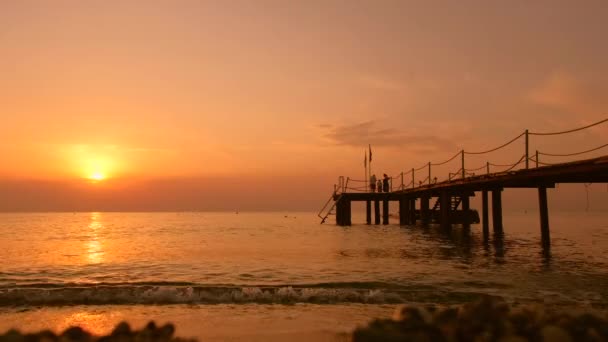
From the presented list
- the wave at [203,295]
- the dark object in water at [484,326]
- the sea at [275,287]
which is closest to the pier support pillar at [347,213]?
the sea at [275,287]

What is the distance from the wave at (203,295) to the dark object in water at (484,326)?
6.06 meters

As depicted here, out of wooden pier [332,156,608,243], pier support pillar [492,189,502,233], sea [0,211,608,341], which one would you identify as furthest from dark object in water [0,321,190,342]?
pier support pillar [492,189,502,233]

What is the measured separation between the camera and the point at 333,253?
23891 mm

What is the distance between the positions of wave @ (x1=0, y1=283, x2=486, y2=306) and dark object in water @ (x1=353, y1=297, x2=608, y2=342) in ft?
19.9

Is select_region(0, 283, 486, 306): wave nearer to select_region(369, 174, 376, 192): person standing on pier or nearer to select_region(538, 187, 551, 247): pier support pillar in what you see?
select_region(538, 187, 551, 247): pier support pillar

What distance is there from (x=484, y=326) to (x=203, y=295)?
28.1 feet

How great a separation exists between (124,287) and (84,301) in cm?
134

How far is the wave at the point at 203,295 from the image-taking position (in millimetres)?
12039

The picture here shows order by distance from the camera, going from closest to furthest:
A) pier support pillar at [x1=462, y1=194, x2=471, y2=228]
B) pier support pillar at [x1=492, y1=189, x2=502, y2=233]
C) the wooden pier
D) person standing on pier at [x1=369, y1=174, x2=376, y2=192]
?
the wooden pier < pier support pillar at [x1=492, y1=189, x2=502, y2=233] < pier support pillar at [x1=462, y1=194, x2=471, y2=228] < person standing on pier at [x1=369, y1=174, x2=376, y2=192]

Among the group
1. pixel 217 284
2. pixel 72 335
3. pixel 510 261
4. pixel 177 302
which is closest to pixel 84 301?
pixel 177 302

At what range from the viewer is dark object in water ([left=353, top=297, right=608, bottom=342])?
5.21m

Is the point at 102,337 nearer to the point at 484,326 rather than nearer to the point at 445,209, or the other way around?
the point at 484,326

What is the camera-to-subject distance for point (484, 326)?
17.9 feet

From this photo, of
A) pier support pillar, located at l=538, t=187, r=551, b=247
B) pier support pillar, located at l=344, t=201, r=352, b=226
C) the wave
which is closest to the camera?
the wave
